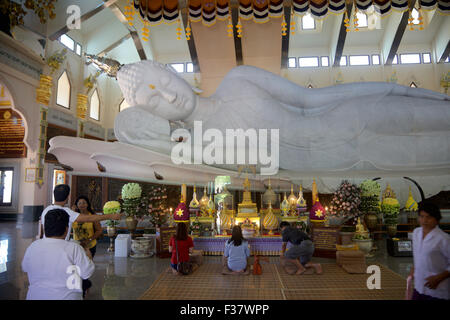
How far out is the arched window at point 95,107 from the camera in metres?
11.4

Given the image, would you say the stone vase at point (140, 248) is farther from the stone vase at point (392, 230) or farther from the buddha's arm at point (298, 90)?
the stone vase at point (392, 230)

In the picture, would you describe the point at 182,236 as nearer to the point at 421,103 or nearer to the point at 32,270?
the point at 32,270

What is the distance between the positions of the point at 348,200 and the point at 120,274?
3241mm

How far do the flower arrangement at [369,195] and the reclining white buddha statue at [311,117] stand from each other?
1141 mm

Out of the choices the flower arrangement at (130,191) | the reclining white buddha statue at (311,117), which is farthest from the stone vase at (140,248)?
the reclining white buddha statue at (311,117)

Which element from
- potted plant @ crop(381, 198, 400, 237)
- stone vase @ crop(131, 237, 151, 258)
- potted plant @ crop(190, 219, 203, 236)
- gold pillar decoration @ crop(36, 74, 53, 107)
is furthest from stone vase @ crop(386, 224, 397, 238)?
gold pillar decoration @ crop(36, 74, 53, 107)

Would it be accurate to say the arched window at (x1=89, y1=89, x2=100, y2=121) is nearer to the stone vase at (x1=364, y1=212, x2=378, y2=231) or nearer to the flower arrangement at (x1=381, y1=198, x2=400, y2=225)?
the stone vase at (x1=364, y1=212, x2=378, y2=231)

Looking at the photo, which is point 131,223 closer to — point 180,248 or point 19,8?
point 180,248

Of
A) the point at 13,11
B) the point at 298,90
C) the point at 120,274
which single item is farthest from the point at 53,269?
the point at 13,11

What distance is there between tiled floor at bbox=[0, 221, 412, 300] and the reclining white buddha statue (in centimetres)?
182

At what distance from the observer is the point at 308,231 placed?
15.9ft

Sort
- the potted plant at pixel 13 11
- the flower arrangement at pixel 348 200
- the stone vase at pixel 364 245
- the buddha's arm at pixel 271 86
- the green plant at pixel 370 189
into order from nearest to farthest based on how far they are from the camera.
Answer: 1. the stone vase at pixel 364 245
2. the flower arrangement at pixel 348 200
3. the green plant at pixel 370 189
4. the buddha's arm at pixel 271 86
5. the potted plant at pixel 13 11

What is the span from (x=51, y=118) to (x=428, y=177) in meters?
9.32

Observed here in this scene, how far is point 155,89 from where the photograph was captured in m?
5.72
